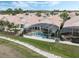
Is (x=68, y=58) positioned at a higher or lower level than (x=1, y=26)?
higher

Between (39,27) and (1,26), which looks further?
(1,26)

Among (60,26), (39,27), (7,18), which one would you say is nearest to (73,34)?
(60,26)

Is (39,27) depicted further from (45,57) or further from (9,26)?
(45,57)

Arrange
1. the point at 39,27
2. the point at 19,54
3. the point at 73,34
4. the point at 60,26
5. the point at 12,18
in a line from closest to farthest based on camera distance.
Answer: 1. the point at 19,54
2. the point at 73,34
3. the point at 60,26
4. the point at 39,27
5. the point at 12,18

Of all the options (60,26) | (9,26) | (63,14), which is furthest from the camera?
(63,14)

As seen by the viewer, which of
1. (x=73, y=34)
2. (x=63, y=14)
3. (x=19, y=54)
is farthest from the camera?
(x=63, y=14)

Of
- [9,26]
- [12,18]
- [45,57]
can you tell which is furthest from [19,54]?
[12,18]

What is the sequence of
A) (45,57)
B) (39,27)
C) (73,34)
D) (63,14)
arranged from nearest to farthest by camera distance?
(45,57) → (73,34) → (39,27) → (63,14)

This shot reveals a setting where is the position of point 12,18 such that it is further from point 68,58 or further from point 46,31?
point 68,58

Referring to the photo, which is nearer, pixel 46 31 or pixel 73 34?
pixel 73 34
